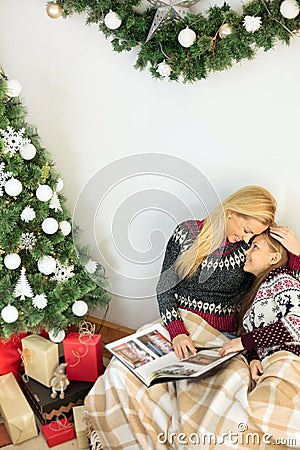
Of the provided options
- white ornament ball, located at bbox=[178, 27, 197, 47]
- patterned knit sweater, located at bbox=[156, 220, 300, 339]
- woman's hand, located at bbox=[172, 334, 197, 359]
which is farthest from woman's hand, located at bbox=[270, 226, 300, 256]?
white ornament ball, located at bbox=[178, 27, 197, 47]

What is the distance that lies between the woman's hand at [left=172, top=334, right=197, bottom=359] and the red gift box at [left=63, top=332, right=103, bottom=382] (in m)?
0.35

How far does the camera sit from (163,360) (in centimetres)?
204

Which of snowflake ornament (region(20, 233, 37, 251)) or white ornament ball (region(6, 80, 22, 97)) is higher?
white ornament ball (region(6, 80, 22, 97))

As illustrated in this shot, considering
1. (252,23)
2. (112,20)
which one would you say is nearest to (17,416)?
(112,20)

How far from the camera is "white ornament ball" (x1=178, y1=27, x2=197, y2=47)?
1.99 m

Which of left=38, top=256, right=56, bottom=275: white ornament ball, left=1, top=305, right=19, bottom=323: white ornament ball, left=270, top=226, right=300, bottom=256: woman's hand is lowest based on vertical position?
left=1, top=305, right=19, bottom=323: white ornament ball

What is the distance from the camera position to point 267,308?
6.67 feet

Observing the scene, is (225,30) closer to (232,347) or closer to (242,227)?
(242,227)

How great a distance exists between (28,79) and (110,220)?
0.93 meters

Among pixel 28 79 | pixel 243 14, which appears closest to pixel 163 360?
pixel 243 14

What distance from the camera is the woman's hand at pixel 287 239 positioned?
2066 mm

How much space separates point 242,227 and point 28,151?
2.57 ft

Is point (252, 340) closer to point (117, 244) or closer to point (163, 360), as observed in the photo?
point (163, 360)
